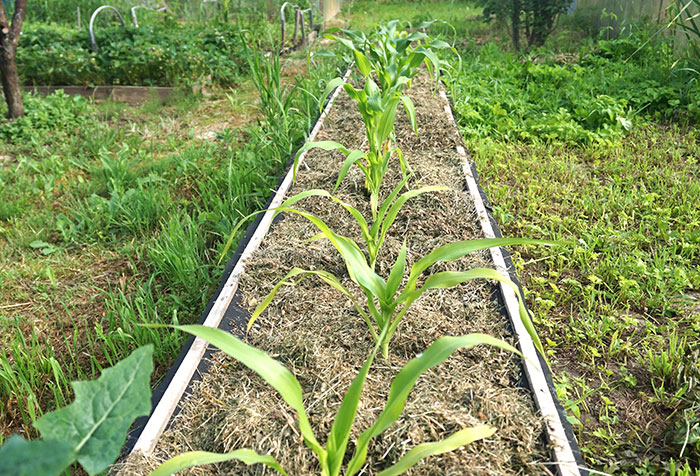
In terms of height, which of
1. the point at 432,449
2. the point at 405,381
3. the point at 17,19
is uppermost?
the point at 17,19

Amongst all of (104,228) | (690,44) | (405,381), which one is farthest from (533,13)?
(405,381)

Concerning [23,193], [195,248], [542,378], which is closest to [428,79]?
[195,248]

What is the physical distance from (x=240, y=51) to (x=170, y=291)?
3.87m

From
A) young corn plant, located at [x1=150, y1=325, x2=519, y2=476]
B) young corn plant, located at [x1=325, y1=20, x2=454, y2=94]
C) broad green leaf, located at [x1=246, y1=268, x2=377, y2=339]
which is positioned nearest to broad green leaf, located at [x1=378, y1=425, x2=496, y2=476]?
young corn plant, located at [x1=150, y1=325, x2=519, y2=476]

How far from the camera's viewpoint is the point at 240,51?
5520 millimetres

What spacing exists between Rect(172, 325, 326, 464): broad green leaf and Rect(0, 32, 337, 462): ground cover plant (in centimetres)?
70

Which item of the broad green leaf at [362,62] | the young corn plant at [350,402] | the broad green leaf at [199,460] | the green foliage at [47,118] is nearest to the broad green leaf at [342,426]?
the young corn plant at [350,402]

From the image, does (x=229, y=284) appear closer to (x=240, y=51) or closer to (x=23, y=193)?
(x=23, y=193)

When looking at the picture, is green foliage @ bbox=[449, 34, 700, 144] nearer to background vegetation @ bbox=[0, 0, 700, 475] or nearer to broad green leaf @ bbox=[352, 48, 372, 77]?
background vegetation @ bbox=[0, 0, 700, 475]

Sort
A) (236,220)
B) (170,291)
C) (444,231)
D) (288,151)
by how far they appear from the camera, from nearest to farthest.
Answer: (444,231), (170,291), (236,220), (288,151)

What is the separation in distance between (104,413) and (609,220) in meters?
2.51

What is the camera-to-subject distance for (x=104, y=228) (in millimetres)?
2834

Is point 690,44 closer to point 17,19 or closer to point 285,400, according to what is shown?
point 285,400

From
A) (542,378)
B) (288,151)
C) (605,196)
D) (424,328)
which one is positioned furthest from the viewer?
(288,151)
